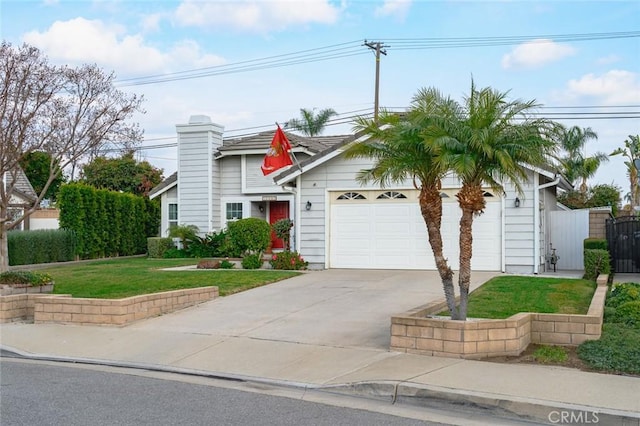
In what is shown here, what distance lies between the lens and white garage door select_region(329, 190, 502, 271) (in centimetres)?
1848

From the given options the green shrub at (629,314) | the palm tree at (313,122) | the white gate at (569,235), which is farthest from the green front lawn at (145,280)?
the palm tree at (313,122)

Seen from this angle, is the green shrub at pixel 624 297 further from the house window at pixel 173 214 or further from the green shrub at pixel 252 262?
the house window at pixel 173 214

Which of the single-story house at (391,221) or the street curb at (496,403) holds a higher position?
the single-story house at (391,221)

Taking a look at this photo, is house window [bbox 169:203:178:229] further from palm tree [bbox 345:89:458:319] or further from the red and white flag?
palm tree [bbox 345:89:458:319]

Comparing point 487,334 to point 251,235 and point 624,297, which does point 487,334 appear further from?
point 251,235

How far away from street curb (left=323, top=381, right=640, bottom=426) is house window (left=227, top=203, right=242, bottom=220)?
728 inches

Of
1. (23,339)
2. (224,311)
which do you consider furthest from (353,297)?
(23,339)

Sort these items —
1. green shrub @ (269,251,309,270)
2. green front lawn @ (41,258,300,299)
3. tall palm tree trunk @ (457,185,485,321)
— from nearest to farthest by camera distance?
tall palm tree trunk @ (457,185,485,321) < green front lawn @ (41,258,300,299) < green shrub @ (269,251,309,270)

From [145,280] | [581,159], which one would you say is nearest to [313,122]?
[581,159]

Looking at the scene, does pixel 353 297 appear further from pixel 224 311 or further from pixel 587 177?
pixel 587 177

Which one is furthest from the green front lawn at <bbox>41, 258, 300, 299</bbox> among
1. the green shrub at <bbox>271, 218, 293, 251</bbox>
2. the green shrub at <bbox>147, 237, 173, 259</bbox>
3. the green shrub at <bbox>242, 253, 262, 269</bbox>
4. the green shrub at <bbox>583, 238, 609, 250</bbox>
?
the green shrub at <bbox>583, 238, 609, 250</bbox>

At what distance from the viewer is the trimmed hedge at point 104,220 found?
2486 cm

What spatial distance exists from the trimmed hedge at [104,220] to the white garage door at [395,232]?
10.6m

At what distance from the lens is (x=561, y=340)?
9.27m
